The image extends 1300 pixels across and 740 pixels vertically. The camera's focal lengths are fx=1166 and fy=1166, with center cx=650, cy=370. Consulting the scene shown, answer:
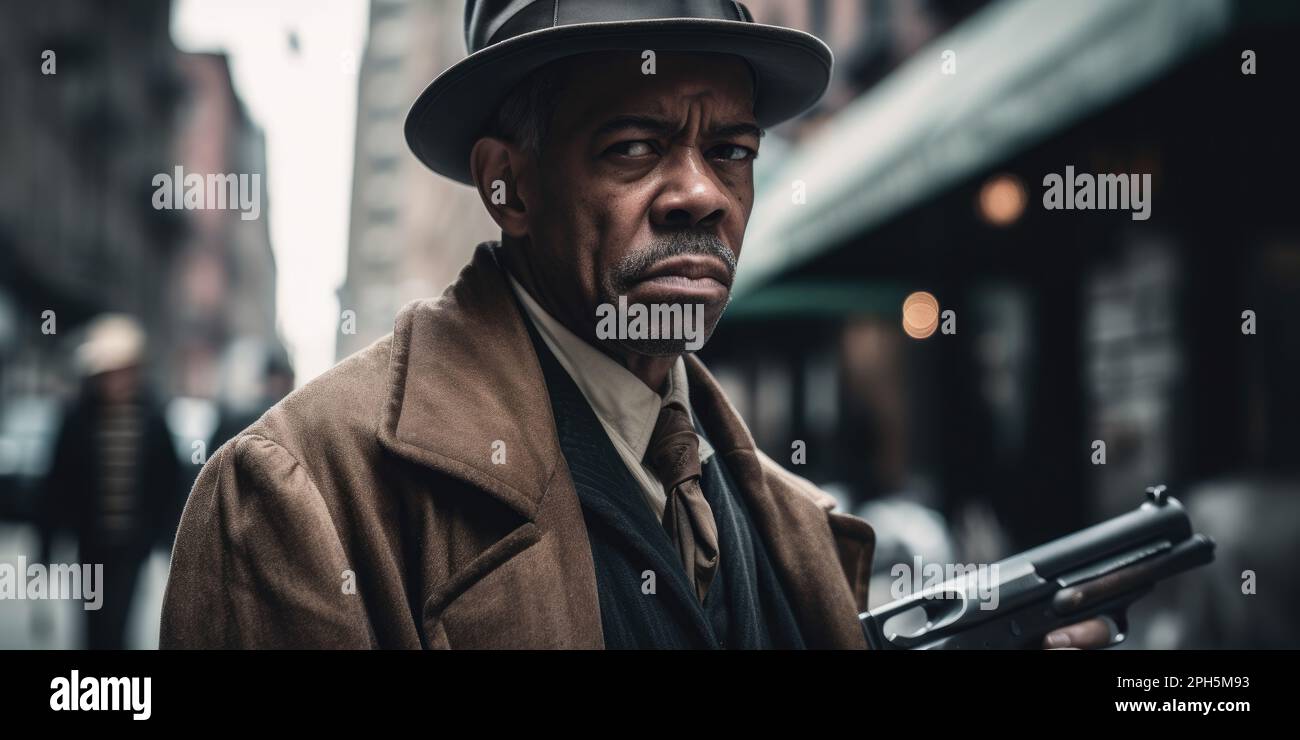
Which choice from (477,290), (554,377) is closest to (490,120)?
(477,290)

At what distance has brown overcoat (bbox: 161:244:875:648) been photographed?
1.61 m

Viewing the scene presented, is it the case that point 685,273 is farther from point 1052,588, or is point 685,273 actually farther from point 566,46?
point 1052,588

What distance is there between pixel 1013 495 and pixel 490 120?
9.61 m

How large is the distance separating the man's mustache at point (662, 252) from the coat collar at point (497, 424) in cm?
21

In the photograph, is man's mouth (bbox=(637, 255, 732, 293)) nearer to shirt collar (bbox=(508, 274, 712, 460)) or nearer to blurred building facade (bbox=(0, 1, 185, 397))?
shirt collar (bbox=(508, 274, 712, 460))

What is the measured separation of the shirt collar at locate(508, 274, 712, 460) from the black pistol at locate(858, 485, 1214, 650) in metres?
0.61

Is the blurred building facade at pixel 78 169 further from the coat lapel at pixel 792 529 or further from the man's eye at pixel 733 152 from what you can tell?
the man's eye at pixel 733 152

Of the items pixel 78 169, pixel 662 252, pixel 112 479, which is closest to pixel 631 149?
pixel 662 252

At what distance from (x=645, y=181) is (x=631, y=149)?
54mm

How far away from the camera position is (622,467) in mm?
1887

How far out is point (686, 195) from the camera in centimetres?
178

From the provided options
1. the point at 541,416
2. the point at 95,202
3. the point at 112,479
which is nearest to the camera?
the point at 541,416
